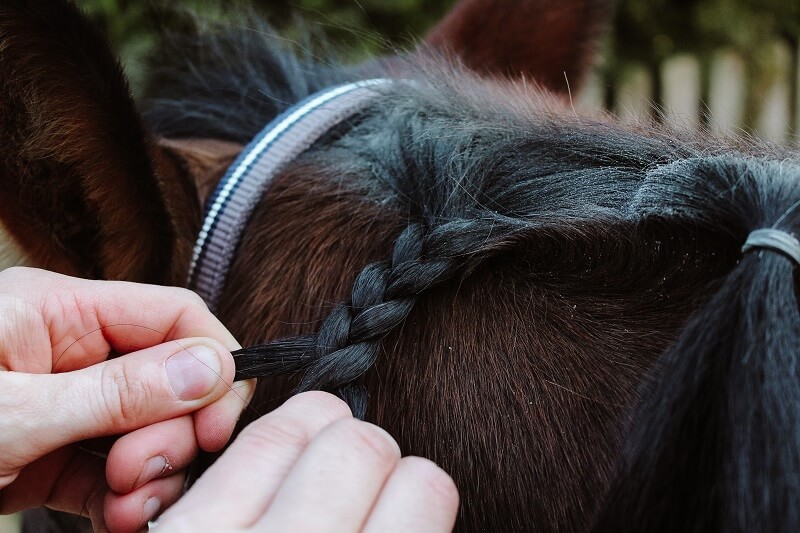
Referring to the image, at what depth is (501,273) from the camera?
86 cm

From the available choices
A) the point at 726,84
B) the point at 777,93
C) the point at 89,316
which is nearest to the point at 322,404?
the point at 89,316

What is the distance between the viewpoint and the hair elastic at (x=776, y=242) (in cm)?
64

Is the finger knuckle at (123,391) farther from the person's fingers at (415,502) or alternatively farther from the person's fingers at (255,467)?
the person's fingers at (415,502)

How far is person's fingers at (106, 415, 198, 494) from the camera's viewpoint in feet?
2.63

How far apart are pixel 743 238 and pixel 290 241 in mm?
576

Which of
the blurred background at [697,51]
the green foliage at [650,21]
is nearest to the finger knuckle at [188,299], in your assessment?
the green foliage at [650,21]

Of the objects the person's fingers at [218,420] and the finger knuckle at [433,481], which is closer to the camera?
the finger knuckle at [433,481]

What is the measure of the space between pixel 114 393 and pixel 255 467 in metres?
0.21

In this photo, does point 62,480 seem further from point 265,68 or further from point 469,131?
point 265,68

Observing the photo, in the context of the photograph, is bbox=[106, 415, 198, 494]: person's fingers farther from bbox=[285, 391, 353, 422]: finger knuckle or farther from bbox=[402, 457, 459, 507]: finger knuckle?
bbox=[402, 457, 459, 507]: finger knuckle

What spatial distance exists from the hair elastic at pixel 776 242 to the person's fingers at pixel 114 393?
0.56 metres

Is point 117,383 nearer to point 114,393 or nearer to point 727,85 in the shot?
point 114,393

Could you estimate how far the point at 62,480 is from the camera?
0.93 m

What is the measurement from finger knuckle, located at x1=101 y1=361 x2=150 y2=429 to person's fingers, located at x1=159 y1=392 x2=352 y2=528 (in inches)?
5.9
